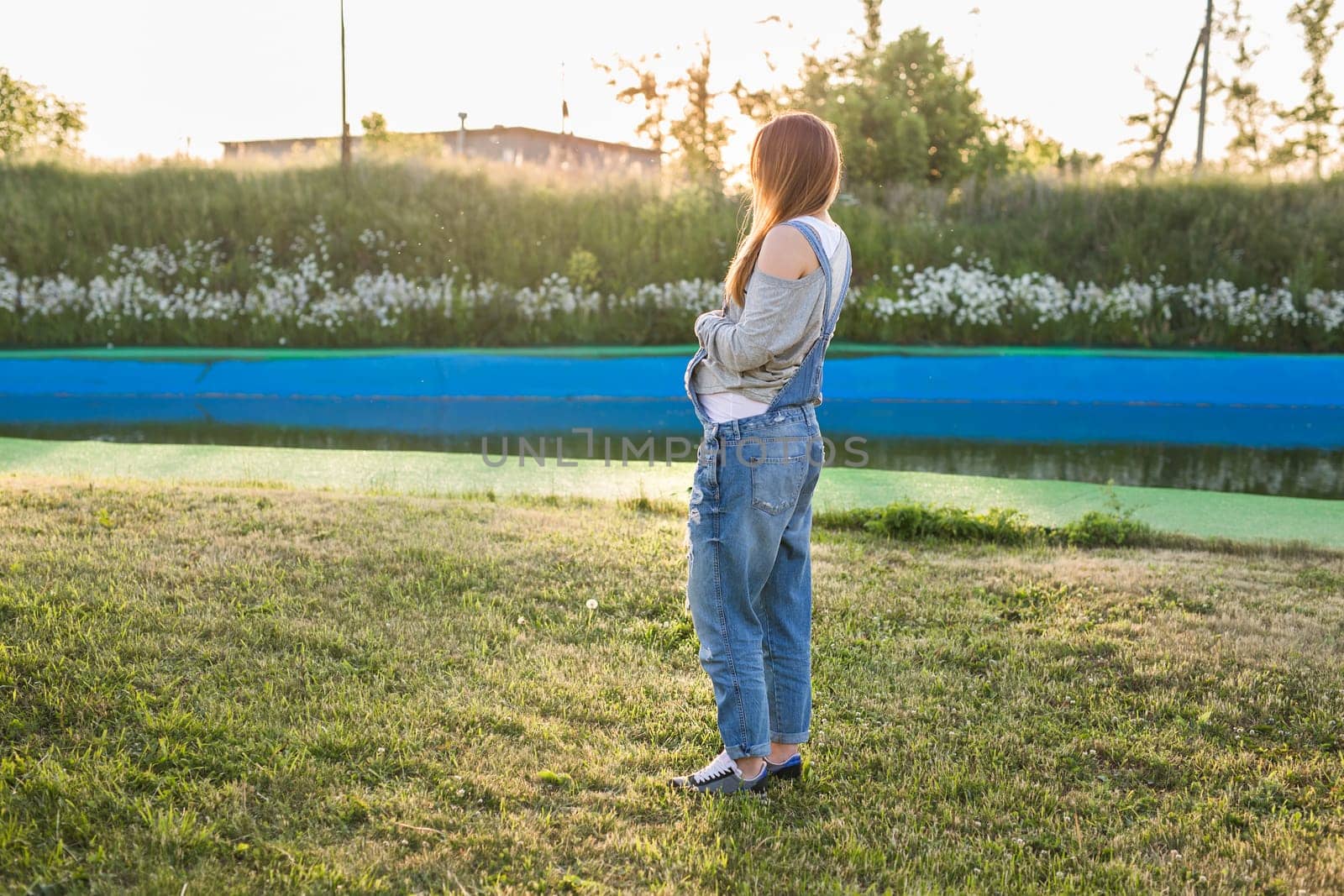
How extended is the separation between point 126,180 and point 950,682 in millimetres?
13750

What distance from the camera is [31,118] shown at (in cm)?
2183

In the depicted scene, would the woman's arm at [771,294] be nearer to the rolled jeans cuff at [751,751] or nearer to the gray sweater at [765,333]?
the gray sweater at [765,333]

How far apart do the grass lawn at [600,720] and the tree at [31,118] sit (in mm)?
18951

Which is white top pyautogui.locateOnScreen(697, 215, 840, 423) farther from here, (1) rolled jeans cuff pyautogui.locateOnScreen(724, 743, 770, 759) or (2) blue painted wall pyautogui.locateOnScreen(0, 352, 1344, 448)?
(2) blue painted wall pyautogui.locateOnScreen(0, 352, 1344, 448)

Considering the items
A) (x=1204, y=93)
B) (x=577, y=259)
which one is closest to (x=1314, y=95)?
(x=1204, y=93)

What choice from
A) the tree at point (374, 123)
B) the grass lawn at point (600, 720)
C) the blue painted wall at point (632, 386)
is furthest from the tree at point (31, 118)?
the grass lawn at point (600, 720)

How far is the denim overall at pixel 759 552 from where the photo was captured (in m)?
2.23

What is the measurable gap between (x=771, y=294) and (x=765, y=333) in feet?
0.27

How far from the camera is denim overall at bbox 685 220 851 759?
7.31 ft

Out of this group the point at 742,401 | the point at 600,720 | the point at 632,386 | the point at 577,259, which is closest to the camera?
the point at 742,401

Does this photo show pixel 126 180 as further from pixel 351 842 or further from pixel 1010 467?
pixel 351 842

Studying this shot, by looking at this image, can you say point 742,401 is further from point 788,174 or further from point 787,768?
point 787,768

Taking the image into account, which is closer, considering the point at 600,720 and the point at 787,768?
the point at 787,768

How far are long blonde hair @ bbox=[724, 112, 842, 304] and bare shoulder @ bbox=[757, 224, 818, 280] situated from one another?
0.19ft
